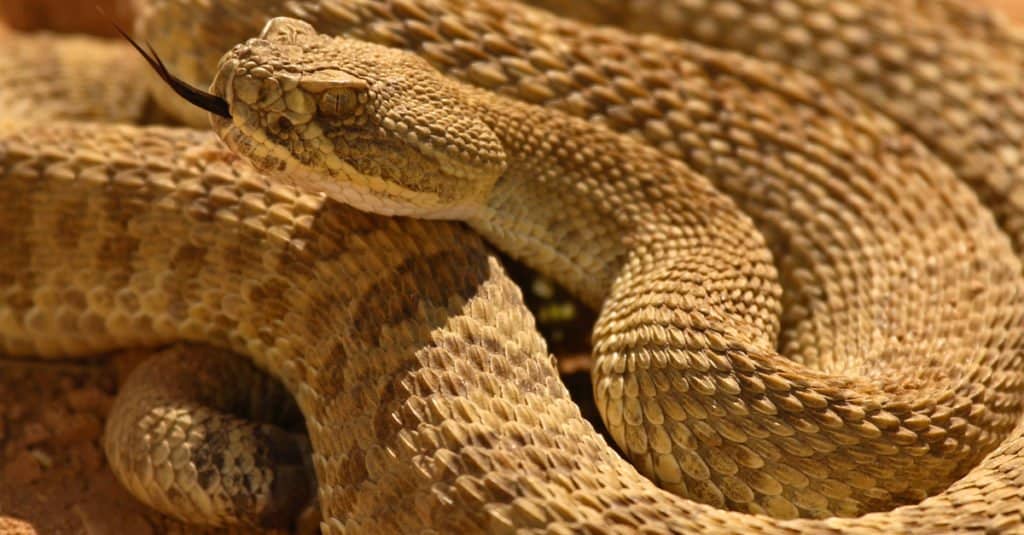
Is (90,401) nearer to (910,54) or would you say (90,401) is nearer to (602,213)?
(602,213)

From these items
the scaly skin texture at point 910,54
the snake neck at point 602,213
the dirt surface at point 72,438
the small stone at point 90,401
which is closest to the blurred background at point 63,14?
the scaly skin texture at point 910,54

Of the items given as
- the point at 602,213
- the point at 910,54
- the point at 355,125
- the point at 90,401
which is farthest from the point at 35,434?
the point at 910,54

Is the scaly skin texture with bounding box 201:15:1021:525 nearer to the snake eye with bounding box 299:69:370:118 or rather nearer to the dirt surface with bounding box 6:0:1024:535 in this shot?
the snake eye with bounding box 299:69:370:118

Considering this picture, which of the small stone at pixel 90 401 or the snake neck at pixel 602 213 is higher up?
the snake neck at pixel 602 213

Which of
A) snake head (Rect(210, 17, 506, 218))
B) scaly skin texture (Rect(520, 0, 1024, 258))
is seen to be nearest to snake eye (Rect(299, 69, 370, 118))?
snake head (Rect(210, 17, 506, 218))

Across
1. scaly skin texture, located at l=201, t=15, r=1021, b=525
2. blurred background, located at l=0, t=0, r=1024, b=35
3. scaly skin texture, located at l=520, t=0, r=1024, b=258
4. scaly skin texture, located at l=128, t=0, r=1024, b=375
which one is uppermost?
scaly skin texture, located at l=520, t=0, r=1024, b=258

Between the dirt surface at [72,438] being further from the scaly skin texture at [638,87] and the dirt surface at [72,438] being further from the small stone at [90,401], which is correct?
the scaly skin texture at [638,87]

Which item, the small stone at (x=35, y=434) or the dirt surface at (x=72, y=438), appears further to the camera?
the small stone at (x=35, y=434)
